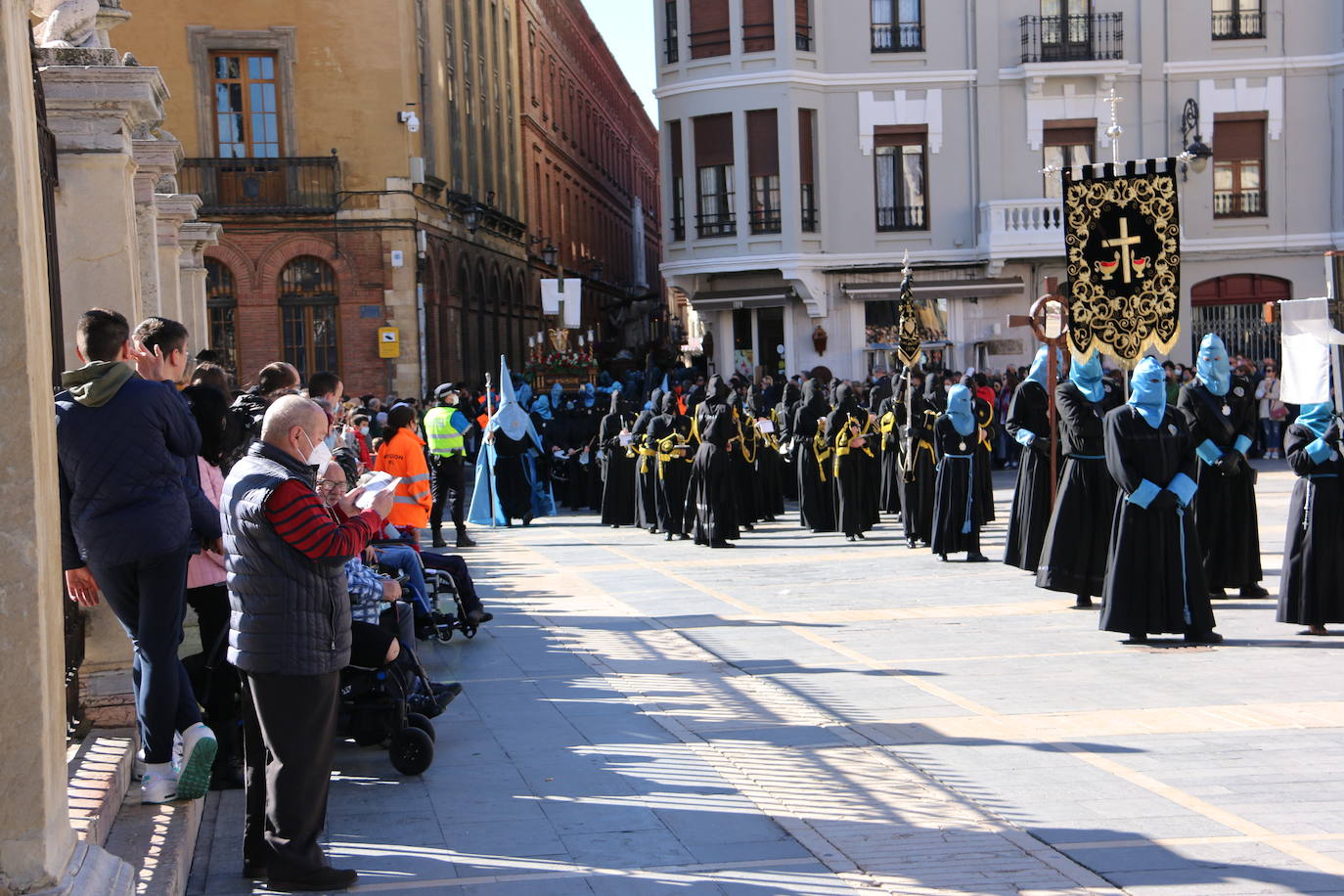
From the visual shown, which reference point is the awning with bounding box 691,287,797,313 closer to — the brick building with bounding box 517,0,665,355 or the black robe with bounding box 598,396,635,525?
the black robe with bounding box 598,396,635,525

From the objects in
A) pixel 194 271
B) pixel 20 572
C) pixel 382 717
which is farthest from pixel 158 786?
pixel 194 271

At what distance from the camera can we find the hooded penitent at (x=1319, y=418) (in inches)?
421

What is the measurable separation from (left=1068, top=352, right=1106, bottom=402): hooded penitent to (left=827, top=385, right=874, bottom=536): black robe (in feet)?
19.5

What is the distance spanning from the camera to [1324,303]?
10.8 metres

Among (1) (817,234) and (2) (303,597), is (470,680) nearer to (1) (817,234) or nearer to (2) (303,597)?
(2) (303,597)

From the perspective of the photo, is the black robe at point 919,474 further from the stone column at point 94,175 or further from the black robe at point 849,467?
the stone column at point 94,175

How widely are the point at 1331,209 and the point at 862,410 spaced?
18259mm

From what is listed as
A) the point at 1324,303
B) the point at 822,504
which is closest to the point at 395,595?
the point at 1324,303

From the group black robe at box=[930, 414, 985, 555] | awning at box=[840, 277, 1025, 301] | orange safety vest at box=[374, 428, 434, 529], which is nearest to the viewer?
orange safety vest at box=[374, 428, 434, 529]

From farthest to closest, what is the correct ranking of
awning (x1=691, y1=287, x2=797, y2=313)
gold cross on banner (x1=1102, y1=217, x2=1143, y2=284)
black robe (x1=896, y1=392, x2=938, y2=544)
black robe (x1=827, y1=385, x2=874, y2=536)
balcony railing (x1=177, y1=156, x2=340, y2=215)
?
awning (x1=691, y1=287, x2=797, y2=313) < balcony railing (x1=177, y1=156, x2=340, y2=215) < black robe (x1=827, y1=385, x2=874, y2=536) < black robe (x1=896, y1=392, x2=938, y2=544) < gold cross on banner (x1=1102, y1=217, x2=1143, y2=284)

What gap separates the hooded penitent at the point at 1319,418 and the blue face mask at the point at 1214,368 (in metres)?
1.64

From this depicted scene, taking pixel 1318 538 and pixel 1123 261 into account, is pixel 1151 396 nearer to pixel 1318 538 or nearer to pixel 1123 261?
pixel 1318 538

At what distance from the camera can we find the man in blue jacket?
624 cm

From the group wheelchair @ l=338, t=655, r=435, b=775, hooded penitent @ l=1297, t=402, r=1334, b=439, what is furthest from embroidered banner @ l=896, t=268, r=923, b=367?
wheelchair @ l=338, t=655, r=435, b=775
